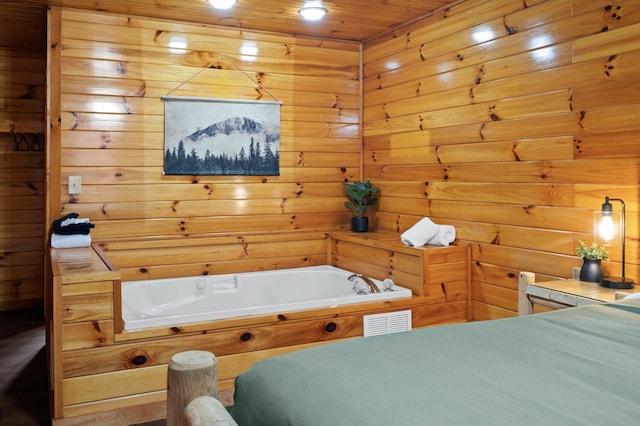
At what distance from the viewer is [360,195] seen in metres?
4.37

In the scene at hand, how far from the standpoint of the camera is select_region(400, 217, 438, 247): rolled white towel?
356 centimetres

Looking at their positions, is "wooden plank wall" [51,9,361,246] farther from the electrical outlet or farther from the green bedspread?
the green bedspread

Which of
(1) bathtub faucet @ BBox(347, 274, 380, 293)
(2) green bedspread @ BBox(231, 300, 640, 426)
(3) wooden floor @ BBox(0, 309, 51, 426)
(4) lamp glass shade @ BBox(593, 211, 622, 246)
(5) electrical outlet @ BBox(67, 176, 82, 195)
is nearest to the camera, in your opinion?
(2) green bedspread @ BBox(231, 300, 640, 426)

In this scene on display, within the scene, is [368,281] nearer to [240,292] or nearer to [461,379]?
[240,292]

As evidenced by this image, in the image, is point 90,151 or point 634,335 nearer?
point 634,335

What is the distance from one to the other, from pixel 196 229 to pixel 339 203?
121 centimetres

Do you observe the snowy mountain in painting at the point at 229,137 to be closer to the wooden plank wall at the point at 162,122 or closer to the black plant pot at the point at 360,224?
the wooden plank wall at the point at 162,122

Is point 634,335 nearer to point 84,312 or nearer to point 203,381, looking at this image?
point 203,381

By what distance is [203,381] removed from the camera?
1135 millimetres

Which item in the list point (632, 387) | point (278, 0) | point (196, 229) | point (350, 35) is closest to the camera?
point (632, 387)

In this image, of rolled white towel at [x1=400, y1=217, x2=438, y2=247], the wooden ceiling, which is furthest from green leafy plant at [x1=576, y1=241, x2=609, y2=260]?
the wooden ceiling

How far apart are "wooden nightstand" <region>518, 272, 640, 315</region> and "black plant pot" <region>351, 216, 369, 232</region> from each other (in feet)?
5.76

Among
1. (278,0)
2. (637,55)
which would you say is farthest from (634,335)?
(278,0)

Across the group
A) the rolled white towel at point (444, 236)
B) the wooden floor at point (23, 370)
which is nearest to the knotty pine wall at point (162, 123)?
the wooden floor at point (23, 370)
